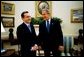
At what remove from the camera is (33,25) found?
1.09 meters

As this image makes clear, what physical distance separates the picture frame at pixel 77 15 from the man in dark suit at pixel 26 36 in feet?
1.21

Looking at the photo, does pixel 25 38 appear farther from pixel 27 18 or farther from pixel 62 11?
pixel 62 11

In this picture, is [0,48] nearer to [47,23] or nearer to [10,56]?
[10,56]

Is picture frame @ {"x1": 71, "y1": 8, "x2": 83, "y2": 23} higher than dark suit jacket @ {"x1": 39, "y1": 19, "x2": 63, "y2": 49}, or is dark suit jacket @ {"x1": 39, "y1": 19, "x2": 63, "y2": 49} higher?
picture frame @ {"x1": 71, "y1": 8, "x2": 83, "y2": 23}

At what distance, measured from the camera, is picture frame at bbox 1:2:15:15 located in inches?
43.3

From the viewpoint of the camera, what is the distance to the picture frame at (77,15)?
110 centimetres

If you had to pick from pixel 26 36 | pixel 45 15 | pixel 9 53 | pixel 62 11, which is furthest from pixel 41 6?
pixel 9 53

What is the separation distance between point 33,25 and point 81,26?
42 centimetres

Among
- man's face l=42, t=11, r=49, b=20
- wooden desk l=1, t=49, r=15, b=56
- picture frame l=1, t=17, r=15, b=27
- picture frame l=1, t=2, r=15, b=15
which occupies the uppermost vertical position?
picture frame l=1, t=2, r=15, b=15

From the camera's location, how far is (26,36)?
→ 110cm

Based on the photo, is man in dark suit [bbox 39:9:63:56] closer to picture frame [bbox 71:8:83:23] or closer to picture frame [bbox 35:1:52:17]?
picture frame [bbox 35:1:52:17]

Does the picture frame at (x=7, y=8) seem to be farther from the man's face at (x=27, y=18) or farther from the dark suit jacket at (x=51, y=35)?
the dark suit jacket at (x=51, y=35)

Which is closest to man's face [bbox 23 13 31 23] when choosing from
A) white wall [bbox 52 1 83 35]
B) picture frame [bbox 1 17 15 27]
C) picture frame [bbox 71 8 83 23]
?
picture frame [bbox 1 17 15 27]

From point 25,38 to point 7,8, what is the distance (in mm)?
313
